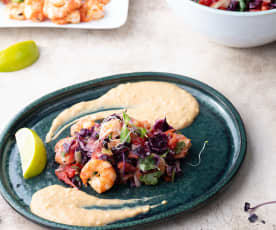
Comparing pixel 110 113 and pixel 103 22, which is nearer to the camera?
pixel 110 113

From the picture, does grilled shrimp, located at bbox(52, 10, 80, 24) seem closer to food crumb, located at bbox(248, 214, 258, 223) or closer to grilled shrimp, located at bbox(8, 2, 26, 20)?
grilled shrimp, located at bbox(8, 2, 26, 20)

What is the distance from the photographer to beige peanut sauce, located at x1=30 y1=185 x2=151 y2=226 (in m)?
2.55

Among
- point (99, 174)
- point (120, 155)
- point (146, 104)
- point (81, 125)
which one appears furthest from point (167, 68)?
point (99, 174)

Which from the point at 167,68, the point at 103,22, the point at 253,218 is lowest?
the point at 253,218

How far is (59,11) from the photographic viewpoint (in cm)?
403

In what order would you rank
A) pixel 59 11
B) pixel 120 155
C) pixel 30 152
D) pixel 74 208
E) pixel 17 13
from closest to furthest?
1. pixel 74 208
2. pixel 120 155
3. pixel 30 152
4. pixel 59 11
5. pixel 17 13

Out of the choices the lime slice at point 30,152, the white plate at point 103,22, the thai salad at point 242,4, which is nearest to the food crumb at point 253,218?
the lime slice at point 30,152

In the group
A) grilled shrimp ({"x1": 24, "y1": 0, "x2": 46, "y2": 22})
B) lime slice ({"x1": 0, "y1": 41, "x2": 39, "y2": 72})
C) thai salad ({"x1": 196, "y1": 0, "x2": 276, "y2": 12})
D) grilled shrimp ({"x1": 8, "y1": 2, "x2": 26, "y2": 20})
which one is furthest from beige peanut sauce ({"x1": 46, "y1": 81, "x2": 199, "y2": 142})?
grilled shrimp ({"x1": 8, "y1": 2, "x2": 26, "y2": 20})

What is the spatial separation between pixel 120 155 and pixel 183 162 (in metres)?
0.44

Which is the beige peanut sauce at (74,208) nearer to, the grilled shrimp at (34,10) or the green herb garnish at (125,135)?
the green herb garnish at (125,135)

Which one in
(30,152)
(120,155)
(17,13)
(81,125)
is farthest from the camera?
(17,13)

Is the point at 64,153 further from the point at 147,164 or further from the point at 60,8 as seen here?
the point at 60,8

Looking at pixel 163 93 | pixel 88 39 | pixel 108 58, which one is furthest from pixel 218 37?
pixel 88 39

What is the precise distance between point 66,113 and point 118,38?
3.95ft
